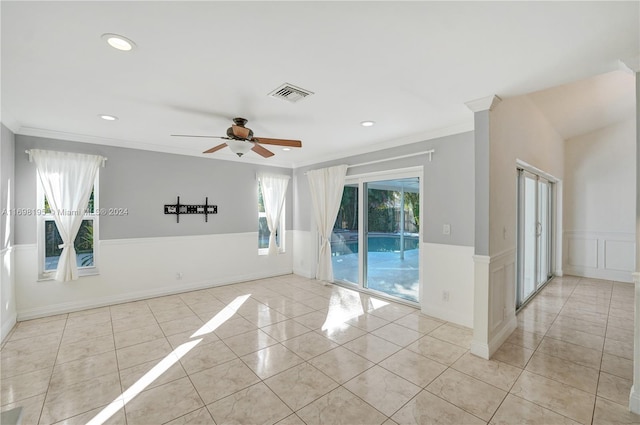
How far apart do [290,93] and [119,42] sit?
1.24m

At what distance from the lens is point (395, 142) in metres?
4.11

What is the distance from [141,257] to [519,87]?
5.22m

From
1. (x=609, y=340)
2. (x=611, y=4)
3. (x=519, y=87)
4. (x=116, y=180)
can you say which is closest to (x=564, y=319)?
(x=609, y=340)

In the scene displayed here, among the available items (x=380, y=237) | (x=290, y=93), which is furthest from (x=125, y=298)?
(x=380, y=237)

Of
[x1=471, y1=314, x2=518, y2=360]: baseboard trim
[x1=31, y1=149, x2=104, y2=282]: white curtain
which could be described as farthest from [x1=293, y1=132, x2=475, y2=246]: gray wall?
[x1=31, y1=149, x2=104, y2=282]: white curtain

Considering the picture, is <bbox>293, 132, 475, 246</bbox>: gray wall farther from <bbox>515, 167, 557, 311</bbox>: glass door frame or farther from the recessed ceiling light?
the recessed ceiling light

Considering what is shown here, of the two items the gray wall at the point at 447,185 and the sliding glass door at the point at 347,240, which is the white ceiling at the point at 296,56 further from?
the sliding glass door at the point at 347,240

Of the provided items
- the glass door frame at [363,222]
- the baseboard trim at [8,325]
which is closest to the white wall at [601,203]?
the glass door frame at [363,222]

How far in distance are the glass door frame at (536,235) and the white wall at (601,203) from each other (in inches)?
20.9

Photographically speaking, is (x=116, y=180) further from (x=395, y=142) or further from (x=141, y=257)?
(x=395, y=142)

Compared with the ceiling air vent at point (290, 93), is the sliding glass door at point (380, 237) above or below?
below

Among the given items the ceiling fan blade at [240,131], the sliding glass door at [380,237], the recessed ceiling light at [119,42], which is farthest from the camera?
the sliding glass door at [380,237]

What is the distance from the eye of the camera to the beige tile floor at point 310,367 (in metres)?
1.96

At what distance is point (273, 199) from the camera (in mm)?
5699
